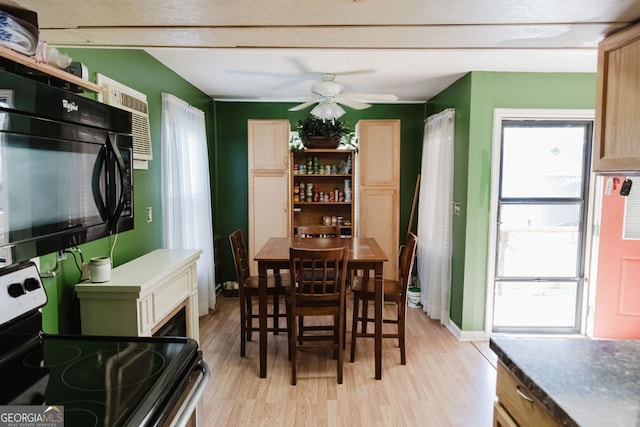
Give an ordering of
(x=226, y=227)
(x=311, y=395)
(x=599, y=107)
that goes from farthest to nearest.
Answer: (x=226, y=227)
(x=311, y=395)
(x=599, y=107)

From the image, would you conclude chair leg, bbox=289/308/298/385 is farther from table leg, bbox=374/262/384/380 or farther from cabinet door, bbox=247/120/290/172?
cabinet door, bbox=247/120/290/172

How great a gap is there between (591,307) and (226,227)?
13.3 feet

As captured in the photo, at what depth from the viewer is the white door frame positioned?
132 inches

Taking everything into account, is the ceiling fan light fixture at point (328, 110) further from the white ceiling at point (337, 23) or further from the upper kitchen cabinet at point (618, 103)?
the upper kitchen cabinet at point (618, 103)

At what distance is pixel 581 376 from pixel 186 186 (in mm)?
3161

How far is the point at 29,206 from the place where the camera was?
95 cm

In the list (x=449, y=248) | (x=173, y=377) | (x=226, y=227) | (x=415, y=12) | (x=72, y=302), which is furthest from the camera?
(x=226, y=227)

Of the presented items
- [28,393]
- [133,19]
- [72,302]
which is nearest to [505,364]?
[28,393]

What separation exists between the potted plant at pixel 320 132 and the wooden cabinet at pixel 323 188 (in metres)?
0.16

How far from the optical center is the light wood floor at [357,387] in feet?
7.61

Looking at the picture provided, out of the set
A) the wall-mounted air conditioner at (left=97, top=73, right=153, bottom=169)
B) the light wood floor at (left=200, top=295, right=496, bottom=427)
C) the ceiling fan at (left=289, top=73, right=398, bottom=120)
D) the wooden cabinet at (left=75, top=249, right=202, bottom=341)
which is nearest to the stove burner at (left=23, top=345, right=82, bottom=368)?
the wooden cabinet at (left=75, top=249, right=202, bottom=341)

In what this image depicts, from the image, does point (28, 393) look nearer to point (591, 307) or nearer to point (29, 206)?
point (29, 206)

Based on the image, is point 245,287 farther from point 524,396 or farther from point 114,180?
point 524,396

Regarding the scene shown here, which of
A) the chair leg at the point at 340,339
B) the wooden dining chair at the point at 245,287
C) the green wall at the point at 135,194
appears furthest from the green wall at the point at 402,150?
the chair leg at the point at 340,339
